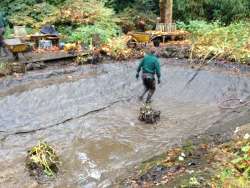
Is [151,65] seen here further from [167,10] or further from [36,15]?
[36,15]

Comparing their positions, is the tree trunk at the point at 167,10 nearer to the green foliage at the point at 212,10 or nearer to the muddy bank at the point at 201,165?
the green foliage at the point at 212,10

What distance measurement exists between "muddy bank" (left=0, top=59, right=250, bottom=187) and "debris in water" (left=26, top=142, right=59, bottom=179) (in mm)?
181

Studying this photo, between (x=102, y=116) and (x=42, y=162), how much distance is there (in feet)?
12.3

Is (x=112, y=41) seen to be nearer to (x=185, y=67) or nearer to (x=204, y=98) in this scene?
(x=185, y=67)

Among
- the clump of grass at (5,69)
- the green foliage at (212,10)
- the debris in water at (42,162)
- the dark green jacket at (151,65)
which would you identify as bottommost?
the debris in water at (42,162)

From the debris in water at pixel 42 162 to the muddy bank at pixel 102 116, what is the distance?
181mm

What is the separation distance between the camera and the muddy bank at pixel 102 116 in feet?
31.8

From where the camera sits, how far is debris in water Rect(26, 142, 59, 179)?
9062mm

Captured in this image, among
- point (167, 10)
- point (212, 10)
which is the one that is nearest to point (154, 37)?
point (167, 10)

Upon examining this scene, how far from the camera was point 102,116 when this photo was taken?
1257 centimetres

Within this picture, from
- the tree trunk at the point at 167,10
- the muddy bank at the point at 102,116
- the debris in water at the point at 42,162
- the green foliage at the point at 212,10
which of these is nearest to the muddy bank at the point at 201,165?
the muddy bank at the point at 102,116

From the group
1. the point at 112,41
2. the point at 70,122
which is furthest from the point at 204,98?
the point at 112,41

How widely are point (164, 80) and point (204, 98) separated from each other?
199cm

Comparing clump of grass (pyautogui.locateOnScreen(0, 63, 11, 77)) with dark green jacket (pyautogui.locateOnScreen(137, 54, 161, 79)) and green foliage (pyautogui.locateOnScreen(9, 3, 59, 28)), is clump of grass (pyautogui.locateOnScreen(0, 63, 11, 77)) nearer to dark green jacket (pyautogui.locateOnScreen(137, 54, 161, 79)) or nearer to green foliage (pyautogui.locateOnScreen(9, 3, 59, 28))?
green foliage (pyautogui.locateOnScreen(9, 3, 59, 28))
